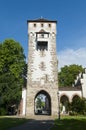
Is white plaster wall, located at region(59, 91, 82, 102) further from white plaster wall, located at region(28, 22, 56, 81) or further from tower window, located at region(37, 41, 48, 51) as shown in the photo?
tower window, located at region(37, 41, 48, 51)

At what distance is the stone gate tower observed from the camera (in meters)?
42.5

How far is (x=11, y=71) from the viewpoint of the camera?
46.4 meters

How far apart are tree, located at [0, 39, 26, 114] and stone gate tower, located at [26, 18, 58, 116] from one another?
3.07m

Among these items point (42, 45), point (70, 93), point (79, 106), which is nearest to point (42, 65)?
point (42, 45)

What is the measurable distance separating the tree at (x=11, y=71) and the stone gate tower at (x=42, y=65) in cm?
307

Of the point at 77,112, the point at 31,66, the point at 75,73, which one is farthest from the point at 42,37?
the point at 75,73

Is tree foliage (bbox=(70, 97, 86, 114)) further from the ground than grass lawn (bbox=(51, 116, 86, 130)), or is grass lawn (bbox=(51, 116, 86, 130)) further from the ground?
tree foliage (bbox=(70, 97, 86, 114))

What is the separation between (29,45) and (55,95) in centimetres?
970

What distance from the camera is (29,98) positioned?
4250cm

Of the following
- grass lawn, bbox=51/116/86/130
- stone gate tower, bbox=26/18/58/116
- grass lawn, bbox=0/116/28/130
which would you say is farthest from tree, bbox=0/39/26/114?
grass lawn, bbox=51/116/86/130

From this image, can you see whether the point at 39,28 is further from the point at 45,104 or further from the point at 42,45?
the point at 45,104

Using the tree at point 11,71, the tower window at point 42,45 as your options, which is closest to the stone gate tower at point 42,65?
the tower window at point 42,45

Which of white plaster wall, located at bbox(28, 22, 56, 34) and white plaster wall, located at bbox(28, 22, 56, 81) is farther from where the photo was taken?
white plaster wall, located at bbox(28, 22, 56, 34)

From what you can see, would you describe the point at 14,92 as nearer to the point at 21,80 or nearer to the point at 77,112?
the point at 21,80
